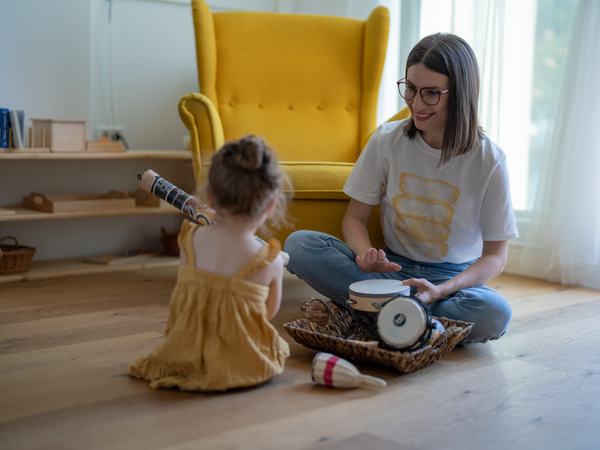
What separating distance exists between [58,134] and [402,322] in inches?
70.6

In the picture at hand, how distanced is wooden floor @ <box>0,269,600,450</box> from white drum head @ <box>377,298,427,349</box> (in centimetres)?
9

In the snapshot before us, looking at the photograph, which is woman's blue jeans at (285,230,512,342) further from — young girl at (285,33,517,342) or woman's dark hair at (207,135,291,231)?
woman's dark hair at (207,135,291,231)

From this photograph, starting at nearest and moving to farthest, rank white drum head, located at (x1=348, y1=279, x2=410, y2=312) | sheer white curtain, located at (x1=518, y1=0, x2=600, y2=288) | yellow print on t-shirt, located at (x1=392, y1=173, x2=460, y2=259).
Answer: white drum head, located at (x1=348, y1=279, x2=410, y2=312), yellow print on t-shirt, located at (x1=392, y1=173, x2=460, y2=259), sheer white curtain, located at (x1=518, y1=0, x2=600, y2=288)

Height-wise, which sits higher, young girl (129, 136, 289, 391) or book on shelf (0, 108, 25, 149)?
book on shelf (0, 108, 25, 149)

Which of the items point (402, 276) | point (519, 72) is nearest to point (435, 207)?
point (402, 276)

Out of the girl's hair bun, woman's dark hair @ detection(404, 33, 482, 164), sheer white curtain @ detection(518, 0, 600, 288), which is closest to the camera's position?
the girl's hair bun

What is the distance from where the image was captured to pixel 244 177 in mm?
1479

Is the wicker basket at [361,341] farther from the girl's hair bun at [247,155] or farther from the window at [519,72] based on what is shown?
the window at [519,72]

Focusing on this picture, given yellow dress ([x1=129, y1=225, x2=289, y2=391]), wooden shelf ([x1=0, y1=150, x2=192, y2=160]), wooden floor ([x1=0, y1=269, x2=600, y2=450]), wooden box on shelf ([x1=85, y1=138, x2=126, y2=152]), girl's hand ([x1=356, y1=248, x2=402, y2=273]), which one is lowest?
wooden floor ([x1=0, y1=269, x2=600, y2=450])

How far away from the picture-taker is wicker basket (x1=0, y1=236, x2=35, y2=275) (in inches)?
110

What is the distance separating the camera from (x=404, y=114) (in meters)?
2.60

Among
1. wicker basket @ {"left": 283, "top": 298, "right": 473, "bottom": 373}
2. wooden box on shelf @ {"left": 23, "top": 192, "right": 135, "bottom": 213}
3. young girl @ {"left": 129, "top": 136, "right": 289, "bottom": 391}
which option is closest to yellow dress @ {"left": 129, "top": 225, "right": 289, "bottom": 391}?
young girl @ {"left": 129, "top": 136, "right": 289, "bottom": 391}

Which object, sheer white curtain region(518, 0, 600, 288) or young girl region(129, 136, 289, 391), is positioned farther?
sheer white curtain region(518, 0, 600, 288)

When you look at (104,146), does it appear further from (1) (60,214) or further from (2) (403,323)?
(2) (403,323)
